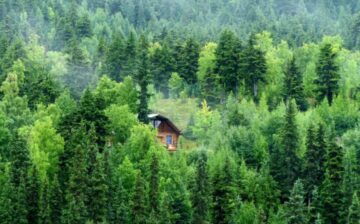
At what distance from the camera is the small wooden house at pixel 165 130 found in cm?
10856

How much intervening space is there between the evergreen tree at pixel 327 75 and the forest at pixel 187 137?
175 millimetres

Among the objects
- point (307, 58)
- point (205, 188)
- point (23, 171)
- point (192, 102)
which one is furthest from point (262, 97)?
point (23, 171)

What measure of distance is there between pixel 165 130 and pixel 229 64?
1494cm

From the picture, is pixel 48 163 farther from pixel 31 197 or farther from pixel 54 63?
pixel 54 63

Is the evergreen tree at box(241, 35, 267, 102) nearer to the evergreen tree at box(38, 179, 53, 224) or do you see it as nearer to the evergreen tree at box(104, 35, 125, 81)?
the evergreen tree at box(104, 35, 125, 81)

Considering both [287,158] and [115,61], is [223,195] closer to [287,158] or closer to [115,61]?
[287,158]

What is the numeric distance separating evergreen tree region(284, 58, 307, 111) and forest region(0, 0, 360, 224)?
0.52 feet

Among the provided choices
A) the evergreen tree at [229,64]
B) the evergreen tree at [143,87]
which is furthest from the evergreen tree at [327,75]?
the evergreen tree at [143,87]

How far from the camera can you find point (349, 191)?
266 feet

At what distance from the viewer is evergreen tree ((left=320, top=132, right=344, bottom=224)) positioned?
80375 mm

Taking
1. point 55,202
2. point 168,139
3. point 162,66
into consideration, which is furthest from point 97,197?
point 162,66

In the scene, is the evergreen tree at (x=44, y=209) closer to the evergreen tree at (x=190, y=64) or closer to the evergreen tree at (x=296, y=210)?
the evergreen tree at (x=296, y=210)

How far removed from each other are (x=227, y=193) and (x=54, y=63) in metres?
62.5

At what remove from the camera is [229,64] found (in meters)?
116
